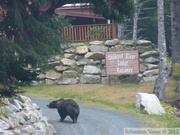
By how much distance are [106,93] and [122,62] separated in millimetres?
2423

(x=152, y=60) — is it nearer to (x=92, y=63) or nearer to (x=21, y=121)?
(x=92, y=63)

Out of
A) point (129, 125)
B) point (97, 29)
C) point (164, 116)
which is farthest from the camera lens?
point (97, 29)

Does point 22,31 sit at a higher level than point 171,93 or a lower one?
higher

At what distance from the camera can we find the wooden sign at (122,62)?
28.5m

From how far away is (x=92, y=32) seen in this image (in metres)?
33.3

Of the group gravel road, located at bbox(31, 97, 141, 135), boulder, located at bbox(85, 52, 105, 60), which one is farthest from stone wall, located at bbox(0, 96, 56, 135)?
boulder, located at bbox(85, 52, 105, 60)

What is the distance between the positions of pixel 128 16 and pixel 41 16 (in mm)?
1615

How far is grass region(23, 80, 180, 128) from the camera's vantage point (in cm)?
2306

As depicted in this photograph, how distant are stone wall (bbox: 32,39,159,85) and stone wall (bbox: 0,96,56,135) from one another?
1360 cm

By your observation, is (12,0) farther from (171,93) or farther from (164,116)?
(171,93)

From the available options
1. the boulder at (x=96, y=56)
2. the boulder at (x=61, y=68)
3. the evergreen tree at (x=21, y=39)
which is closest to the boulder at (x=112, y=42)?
the boulder at (x=96, y=56)

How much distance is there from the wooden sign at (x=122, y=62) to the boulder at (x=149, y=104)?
21.1ft

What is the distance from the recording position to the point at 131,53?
28.6m

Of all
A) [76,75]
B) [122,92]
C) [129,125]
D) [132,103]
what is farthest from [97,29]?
[129,125]
